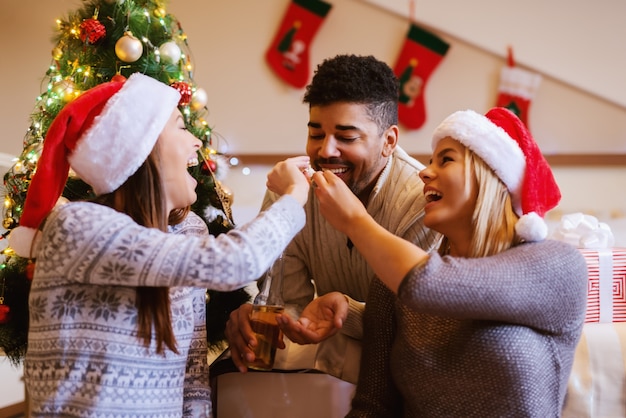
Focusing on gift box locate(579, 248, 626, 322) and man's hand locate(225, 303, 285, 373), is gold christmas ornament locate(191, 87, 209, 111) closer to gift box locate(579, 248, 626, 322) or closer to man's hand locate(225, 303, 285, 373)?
man's hand locate(225, 303, 285, 373)

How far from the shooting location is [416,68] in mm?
3279

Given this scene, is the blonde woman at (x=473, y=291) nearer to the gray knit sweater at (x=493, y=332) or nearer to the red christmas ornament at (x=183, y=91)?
the gray knit sweater at (x=493, y=332)

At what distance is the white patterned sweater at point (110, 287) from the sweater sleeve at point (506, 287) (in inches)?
10.5

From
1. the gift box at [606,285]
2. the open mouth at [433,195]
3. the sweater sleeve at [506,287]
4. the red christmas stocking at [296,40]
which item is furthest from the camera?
the red christmas stocking at [296,40]

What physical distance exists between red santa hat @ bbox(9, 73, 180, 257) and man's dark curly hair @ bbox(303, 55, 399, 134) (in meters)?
0.54

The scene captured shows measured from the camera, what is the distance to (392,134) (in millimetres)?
1795

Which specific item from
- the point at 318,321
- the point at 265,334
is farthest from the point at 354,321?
the point at 265,334

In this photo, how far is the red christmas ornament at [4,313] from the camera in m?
1.73

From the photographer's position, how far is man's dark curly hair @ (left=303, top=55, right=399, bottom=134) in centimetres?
168

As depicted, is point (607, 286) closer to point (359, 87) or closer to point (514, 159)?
point (514, 159)

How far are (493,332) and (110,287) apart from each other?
0.70 meters

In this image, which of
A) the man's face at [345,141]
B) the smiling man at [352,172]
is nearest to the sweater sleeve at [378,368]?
the smiling man at [352,172]

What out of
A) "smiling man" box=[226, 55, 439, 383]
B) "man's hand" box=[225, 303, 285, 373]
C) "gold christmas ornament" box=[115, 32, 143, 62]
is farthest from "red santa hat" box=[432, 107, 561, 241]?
"gold christmas ornament" box=[115, 32, 143, 62]

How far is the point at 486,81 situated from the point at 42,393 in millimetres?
2735
